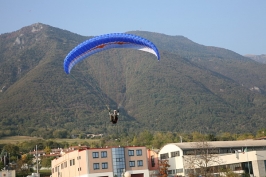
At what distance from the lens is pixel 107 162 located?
69.4 meters

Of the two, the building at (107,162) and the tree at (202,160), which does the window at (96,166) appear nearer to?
the building at (107,162)

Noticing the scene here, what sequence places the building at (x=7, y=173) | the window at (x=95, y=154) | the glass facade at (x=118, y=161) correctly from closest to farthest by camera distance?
the window at (x=95, y=154) < the glass facade at (x=118, y=161) < the building at (x=7, y=173)

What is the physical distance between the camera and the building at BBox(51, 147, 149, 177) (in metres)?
67.8

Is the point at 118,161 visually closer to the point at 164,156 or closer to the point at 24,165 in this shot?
the point at 164,156

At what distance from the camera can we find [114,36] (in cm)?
3694

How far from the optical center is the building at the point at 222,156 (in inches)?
2352

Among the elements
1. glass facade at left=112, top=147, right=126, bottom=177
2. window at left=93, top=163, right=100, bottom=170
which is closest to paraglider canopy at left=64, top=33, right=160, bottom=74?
window at left=93, top=163, right=100, bottom=170

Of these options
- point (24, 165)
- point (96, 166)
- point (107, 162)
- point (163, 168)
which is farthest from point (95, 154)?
point (24, 165)

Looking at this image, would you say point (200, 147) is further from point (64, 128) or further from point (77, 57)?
point (64, 128)

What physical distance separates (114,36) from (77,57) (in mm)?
3687

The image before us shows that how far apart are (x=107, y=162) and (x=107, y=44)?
34420mm

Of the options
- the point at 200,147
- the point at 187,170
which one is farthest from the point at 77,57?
the point at 187,170

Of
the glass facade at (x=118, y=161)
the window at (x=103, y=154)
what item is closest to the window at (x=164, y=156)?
the glass facade at (x=118, y=161)

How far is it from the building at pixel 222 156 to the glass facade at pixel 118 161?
8.32 m
